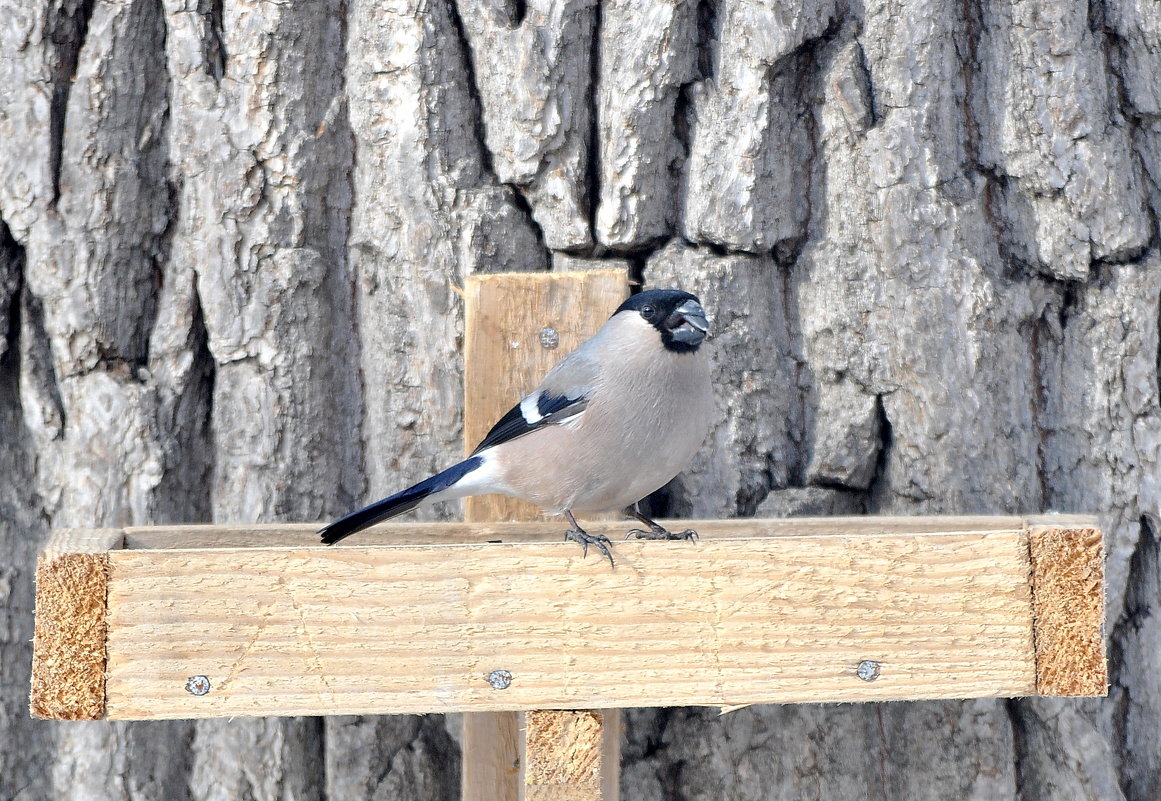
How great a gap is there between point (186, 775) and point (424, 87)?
5.44ft

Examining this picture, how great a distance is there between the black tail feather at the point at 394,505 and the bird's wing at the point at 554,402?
0.08 metres

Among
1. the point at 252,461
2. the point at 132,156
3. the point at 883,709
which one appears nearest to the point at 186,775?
the point at 252,461

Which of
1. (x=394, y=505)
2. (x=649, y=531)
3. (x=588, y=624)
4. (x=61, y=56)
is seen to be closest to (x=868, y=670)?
(x=588, y=624)

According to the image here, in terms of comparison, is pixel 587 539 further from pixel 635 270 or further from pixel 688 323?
pixel 635 270

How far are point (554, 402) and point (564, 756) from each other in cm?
72

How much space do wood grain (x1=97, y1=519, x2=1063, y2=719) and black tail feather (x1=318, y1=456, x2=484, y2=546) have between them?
1.04 feet

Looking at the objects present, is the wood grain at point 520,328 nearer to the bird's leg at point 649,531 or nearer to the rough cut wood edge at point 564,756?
the bird's leg at point 649,531

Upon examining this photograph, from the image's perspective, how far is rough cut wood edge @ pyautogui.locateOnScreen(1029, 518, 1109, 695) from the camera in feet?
6.06

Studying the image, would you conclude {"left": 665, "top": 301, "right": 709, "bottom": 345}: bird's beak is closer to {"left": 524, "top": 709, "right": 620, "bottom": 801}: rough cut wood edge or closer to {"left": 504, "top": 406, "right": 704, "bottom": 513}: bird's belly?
{"left": 504, "top": 406, "right": 704, "bottom": 513}: bird's belly

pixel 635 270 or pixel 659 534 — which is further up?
pixel 635 270

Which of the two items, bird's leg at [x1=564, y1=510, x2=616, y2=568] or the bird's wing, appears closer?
bird's leg at [x1=564, y1=510, x2=616, y2=568]

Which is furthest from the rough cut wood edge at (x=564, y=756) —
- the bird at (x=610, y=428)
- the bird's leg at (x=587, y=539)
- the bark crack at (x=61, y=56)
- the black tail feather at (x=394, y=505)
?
the bark crack at (x=61, y=56)

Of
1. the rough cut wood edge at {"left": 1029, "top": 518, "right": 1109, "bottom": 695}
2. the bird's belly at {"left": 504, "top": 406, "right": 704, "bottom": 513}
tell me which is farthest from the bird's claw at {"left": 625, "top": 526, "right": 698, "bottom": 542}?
the rough cut wood edge at {"left": 1029, "top": 518, "right": 1109, "bottom": 695}

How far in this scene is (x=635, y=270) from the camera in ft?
8.64
